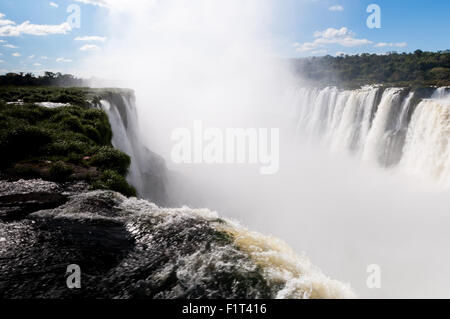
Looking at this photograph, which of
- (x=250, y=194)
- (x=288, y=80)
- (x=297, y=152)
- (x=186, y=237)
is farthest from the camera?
(x=288, y=80)

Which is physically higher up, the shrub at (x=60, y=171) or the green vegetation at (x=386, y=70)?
the green vegetation at (x=386, y=70)

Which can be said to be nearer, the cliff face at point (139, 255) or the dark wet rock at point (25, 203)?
the cliff face at point (139, 255)

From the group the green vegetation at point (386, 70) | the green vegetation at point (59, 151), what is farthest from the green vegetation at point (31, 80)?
the green vegetation at point (386, 70)

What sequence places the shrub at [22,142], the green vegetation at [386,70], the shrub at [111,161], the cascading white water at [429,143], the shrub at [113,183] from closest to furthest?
the shrub at [113,183] < the shrub at [111,161] < the shrub at [22,142] < the cascading white water at [429,143] < the green vegetation at [386,70]

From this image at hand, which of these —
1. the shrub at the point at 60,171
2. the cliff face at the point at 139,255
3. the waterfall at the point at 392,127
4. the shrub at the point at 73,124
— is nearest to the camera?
the cliff face at the point at 139,255

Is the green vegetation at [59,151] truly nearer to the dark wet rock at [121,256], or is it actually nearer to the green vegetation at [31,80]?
the dark wet rock at [121,256]
